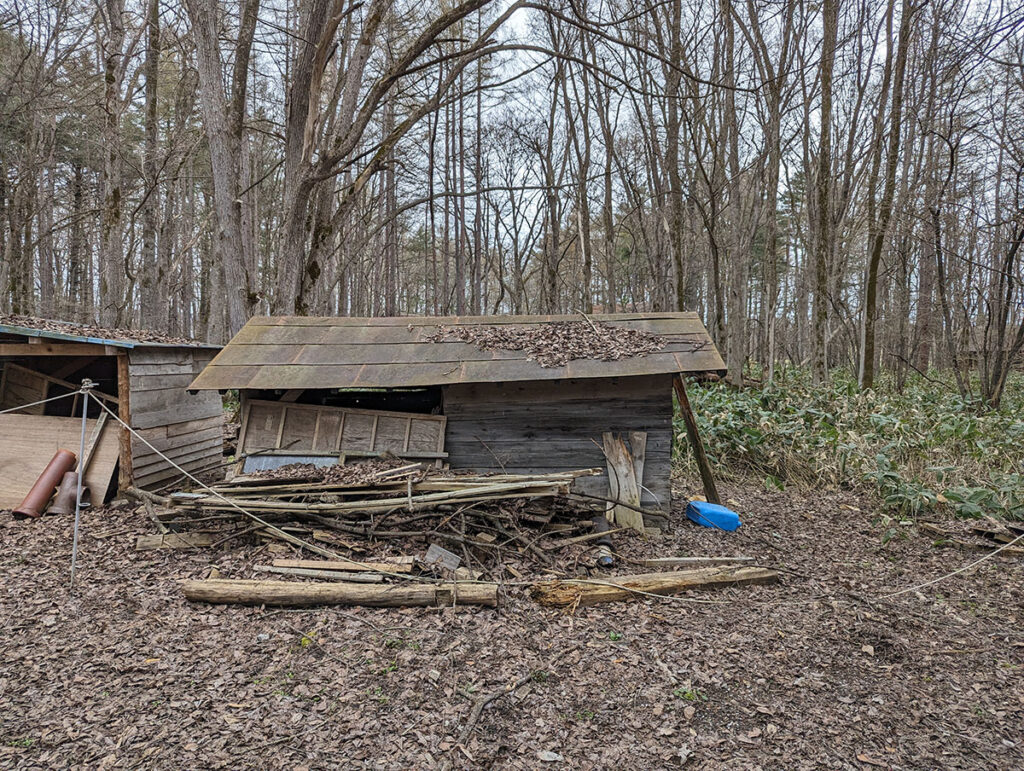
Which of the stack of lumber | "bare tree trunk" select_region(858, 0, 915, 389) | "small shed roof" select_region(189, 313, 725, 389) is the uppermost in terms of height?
"bare tree trunk" select_region(858, 0, 915, 389)

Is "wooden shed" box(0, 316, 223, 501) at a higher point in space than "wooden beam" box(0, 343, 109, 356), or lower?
lower

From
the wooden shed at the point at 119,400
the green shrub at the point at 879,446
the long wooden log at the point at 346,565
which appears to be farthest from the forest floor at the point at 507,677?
the green shrub at the point at 879,446

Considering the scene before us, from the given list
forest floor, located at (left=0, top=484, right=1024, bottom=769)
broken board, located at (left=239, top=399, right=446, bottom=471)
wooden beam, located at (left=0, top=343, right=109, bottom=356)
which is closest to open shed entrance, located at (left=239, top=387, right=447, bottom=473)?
broken board, located at (left=239, top=399, right=446, bottom=471)

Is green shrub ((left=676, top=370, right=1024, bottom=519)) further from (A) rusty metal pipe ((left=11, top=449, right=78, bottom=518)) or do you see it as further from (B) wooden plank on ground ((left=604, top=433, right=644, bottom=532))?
(A) rusty metal pipe ((left=11, top=449, right=78, bottom=518))

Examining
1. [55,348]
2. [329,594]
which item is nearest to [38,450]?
[55,348]

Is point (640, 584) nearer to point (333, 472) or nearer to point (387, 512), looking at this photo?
point (387, 512)

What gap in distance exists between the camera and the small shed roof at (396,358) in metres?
5.40

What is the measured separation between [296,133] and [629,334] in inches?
251

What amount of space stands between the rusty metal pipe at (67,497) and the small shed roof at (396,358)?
2324 millimetres

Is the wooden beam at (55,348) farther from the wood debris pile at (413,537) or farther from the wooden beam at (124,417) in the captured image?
the wood debris pile at (413,537)

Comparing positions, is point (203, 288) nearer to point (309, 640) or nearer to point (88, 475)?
point (88, 475)

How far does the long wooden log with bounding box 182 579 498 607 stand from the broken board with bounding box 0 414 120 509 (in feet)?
10.1

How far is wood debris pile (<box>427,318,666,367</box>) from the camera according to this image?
224 inches

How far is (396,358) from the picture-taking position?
5.81m
